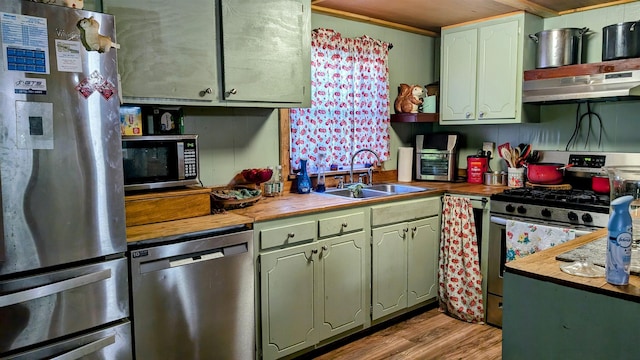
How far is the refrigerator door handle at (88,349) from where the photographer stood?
178cm

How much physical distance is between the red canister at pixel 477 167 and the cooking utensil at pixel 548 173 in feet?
1.55

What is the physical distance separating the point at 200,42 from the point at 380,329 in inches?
85.8

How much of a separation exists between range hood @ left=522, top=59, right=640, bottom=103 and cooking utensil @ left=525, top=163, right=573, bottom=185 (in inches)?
18.2

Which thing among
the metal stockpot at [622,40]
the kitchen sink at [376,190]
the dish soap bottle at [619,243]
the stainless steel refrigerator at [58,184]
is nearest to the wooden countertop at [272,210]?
the kitchen sink at [376,190]

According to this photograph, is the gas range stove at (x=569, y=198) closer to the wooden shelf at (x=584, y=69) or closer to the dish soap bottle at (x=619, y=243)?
the wooden shelf at (x=584, y=69)

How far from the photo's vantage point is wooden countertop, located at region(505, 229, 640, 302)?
4.49 ft

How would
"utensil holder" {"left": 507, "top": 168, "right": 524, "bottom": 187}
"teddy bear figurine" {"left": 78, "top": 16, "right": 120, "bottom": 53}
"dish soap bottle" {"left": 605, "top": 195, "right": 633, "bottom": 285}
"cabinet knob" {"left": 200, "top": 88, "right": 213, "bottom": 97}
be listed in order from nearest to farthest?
1. "dish soap bottle" {"left": 605, "top": 195, "right": 633, "bottom": 285}
2. "teddy bear figurine" {"left": 78, "top": 16, "right": 120, "bottom": 53}
3. "cabinet knob" {"left": 200, "top": 88, "right": 213, "bottom": 97}
4. "utensil holder" {"left": 507, "top": 168, "right": 524, "bottom": 187}

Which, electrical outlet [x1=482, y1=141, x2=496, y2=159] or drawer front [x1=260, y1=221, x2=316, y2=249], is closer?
drawer front [x1=260, y1=221, x2=316, y2=249]

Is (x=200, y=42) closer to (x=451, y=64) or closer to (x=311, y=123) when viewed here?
(x=311, y=123)

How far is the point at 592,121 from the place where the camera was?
337 centimetres

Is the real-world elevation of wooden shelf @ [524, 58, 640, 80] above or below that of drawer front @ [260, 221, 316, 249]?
above

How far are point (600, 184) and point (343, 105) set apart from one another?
6.04 feet

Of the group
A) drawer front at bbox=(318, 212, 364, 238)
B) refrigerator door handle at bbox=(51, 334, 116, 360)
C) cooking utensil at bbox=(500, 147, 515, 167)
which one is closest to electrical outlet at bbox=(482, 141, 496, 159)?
cooking utensil at bbox=(500, 147, 515, 167)

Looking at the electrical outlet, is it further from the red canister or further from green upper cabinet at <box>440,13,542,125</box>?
green upper cabinet at <box>440,13,542,125</box>
